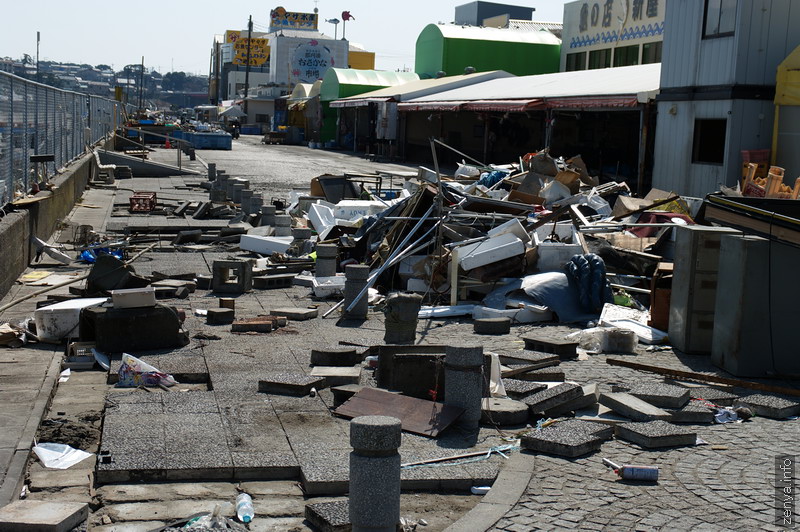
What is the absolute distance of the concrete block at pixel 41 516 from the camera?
4.90m

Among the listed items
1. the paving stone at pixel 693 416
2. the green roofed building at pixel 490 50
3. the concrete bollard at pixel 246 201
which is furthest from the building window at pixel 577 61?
the paving stone at pixel 693 416

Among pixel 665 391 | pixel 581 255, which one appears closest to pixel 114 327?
pixel 665 391

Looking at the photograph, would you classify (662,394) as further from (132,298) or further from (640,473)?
(132,298)

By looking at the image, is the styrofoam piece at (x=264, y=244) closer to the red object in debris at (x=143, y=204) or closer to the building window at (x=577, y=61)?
the red object in debris at (x=143, y=204)

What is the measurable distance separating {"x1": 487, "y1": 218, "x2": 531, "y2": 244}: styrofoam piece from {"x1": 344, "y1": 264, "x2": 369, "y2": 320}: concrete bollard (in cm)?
243

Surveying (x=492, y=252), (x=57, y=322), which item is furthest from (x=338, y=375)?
(x=492, y=252)

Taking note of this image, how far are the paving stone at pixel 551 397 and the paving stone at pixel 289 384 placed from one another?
5.90 ft

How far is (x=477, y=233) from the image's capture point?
1382cm

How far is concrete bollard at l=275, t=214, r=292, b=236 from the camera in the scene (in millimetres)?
17672

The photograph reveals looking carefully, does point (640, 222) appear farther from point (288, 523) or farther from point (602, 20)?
point (602, 20)

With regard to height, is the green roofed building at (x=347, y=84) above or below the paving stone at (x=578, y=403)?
above

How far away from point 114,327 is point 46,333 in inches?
37.7

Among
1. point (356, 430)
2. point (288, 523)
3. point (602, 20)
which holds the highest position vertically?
point (602, 20)

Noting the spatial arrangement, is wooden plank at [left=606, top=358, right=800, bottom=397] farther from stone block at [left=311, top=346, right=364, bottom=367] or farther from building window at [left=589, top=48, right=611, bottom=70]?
building window at [left=589, top=48, right=611, bottom=70]
